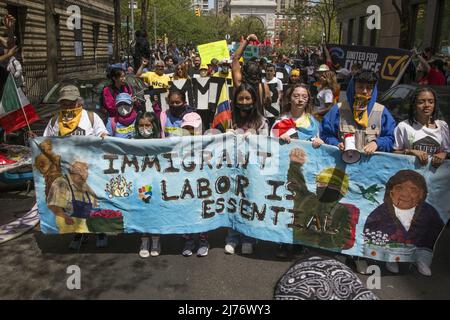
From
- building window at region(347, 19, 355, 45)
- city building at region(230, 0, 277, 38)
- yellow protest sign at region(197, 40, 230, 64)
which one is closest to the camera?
yellow protest sign at region(197, 40, 230, 64)

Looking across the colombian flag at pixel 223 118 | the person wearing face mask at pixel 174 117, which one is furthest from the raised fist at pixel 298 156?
the person wearing face mask at pixel 174 117

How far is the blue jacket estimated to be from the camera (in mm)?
4293

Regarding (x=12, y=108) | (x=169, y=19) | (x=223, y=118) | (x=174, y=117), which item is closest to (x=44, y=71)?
(x=12, y=108)

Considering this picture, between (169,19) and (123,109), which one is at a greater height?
(169,19)

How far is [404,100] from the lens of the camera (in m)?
7.07

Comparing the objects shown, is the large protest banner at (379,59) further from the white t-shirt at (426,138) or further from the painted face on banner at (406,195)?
the painted face on banner at (406,195)

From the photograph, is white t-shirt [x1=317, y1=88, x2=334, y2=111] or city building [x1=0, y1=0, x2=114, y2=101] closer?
white t-shirt [x1=317, y1=88, x2=334, y2=111]

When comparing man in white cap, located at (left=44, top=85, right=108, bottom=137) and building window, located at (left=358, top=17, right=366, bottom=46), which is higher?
building window, located at (left=358, top=17, right=366, bottom=46)

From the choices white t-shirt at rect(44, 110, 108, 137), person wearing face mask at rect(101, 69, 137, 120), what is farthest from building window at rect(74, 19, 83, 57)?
white t-shirt at rect(44, 110, 108, 137)

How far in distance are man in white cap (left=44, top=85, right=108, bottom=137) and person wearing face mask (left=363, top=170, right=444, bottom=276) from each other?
2.90 metres

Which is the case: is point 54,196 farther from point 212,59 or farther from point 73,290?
point 212,59

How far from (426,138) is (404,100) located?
3.10m

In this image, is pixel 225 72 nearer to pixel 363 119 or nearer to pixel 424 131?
pixel 363 119

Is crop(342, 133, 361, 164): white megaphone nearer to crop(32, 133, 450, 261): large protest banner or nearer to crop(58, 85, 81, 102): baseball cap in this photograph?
crop(32, 133, 450, 261): large protest banner
